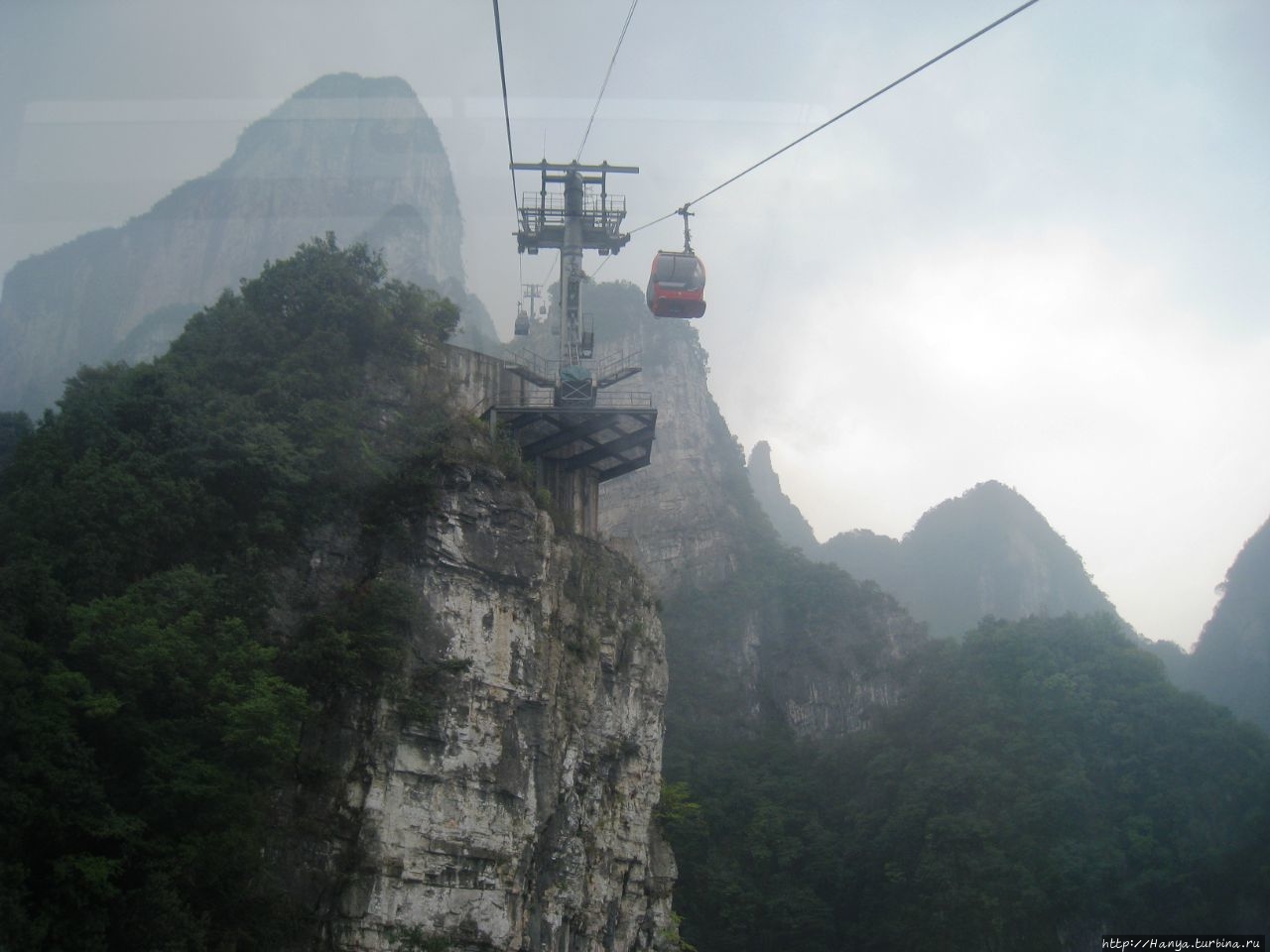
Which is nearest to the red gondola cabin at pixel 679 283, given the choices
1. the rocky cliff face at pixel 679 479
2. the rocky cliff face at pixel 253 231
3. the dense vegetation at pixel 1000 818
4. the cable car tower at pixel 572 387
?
the cable car tower at pixel 572 387

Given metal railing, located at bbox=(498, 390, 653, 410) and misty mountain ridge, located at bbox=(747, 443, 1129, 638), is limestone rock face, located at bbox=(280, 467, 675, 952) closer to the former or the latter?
metal railing, located at bbox=(498, 390, 653, 410)

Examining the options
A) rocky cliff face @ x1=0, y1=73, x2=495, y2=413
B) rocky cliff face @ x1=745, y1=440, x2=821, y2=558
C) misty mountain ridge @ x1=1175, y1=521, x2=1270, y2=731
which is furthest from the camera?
rocky cliff face @ x1=745, y1=440, x2=821, y2=558

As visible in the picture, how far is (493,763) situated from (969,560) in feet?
209

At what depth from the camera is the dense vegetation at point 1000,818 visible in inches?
1339

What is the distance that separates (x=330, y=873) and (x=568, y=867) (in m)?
5.32

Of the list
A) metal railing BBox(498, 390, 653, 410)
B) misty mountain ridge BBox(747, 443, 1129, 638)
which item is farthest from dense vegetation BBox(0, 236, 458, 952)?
misty mountain ridge BBox(747, 443, 1129, 638)

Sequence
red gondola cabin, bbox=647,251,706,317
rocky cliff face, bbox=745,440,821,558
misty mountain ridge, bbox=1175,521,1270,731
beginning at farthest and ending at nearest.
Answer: rocky cliff face, bbox=745,440,821,558 → misty mountain ridge, bbox=1175,521,1270,731 → red gondola cabin, bbox=647,251,706,317

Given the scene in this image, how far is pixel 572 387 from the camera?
21.7 meters

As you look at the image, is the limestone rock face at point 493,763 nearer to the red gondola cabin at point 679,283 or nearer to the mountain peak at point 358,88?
the red gondola cabin at point 679,283

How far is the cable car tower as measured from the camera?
71.5 feet

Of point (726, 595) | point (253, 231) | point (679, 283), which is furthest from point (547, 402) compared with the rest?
point (253, 231)

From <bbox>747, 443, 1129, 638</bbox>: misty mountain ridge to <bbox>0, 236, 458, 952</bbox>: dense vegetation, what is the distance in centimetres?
5849

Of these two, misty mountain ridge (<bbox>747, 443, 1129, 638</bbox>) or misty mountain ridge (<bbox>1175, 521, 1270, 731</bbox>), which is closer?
misty mountain ridge (<bbox>1175, 521, 1270, 731</bbox>)

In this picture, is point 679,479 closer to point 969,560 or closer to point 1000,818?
point 1000,818
